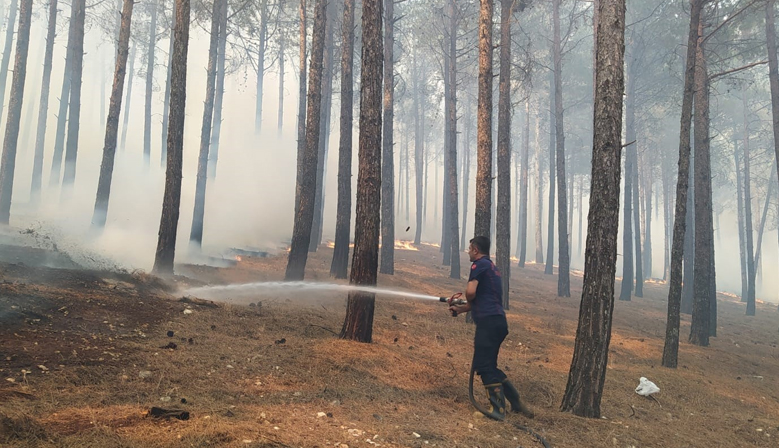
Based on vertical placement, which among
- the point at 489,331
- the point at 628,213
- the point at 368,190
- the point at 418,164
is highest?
the point at 418,164

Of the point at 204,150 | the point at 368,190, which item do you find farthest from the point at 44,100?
the point at 368,190

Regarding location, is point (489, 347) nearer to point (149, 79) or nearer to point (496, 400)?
point (496, 400)

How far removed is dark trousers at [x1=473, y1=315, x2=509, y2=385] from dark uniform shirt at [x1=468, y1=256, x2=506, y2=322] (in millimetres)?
88

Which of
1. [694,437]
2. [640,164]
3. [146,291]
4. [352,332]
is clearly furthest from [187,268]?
[640,164]

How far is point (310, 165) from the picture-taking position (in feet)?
48.5

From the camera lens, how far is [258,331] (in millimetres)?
9016

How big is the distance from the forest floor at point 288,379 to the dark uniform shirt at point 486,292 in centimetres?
131

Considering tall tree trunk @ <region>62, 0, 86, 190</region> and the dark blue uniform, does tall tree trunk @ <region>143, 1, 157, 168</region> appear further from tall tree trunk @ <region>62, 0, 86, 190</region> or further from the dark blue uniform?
the dark blue uniform

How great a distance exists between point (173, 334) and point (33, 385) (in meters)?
2.66

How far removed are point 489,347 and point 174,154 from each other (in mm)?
9842

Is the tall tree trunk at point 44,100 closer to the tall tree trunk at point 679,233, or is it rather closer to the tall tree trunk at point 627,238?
the tall tree trunk at point 679,233

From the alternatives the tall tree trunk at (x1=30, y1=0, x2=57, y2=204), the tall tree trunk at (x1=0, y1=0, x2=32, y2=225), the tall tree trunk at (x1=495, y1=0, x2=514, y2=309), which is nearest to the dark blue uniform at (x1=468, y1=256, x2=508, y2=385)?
the tall tree trunk at (x1=495, y1=0, x2=514, y2=309)

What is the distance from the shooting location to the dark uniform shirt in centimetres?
664

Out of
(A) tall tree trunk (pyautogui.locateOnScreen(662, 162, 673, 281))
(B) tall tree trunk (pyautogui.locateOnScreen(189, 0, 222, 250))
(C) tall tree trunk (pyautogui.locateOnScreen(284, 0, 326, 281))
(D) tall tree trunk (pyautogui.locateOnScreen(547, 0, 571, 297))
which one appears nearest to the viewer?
(C) tall tree trunk (pyautogui.locateOnScreen(284, 0, 326, 281))
